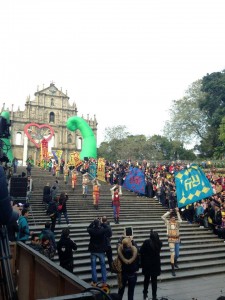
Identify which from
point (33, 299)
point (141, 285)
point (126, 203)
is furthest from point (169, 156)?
point (33, 299)

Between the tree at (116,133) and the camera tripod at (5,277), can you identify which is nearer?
the camera tripod at (5,277)

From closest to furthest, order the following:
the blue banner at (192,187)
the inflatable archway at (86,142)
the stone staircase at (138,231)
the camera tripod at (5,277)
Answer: the camera tripod at (5,277), the stone staircase at (138,231), the blue banner at (192,187), the inflatable archway at (86,142)

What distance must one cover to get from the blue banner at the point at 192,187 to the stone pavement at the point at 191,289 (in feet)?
7.19

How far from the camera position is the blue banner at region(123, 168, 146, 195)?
17703 mm

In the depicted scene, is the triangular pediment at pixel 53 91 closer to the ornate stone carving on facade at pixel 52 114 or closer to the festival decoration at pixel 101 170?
the ornate stone carving on facade at pixel 52 114

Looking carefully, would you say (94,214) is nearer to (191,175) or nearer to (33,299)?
(191,175)

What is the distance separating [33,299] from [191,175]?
22.3ft

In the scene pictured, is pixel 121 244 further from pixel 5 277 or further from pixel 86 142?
pixel 86 142

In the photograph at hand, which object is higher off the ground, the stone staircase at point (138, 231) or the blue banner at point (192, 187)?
the blue banner at point (192, 187)

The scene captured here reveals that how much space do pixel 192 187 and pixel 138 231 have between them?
3.22 meters

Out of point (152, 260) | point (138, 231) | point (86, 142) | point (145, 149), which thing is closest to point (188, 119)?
point (145, 149)

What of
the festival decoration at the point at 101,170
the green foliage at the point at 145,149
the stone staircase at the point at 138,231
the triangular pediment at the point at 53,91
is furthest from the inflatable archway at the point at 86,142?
the triangular pediment at the point at 53,91

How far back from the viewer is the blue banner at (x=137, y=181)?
17703mm

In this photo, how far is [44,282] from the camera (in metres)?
3.84
